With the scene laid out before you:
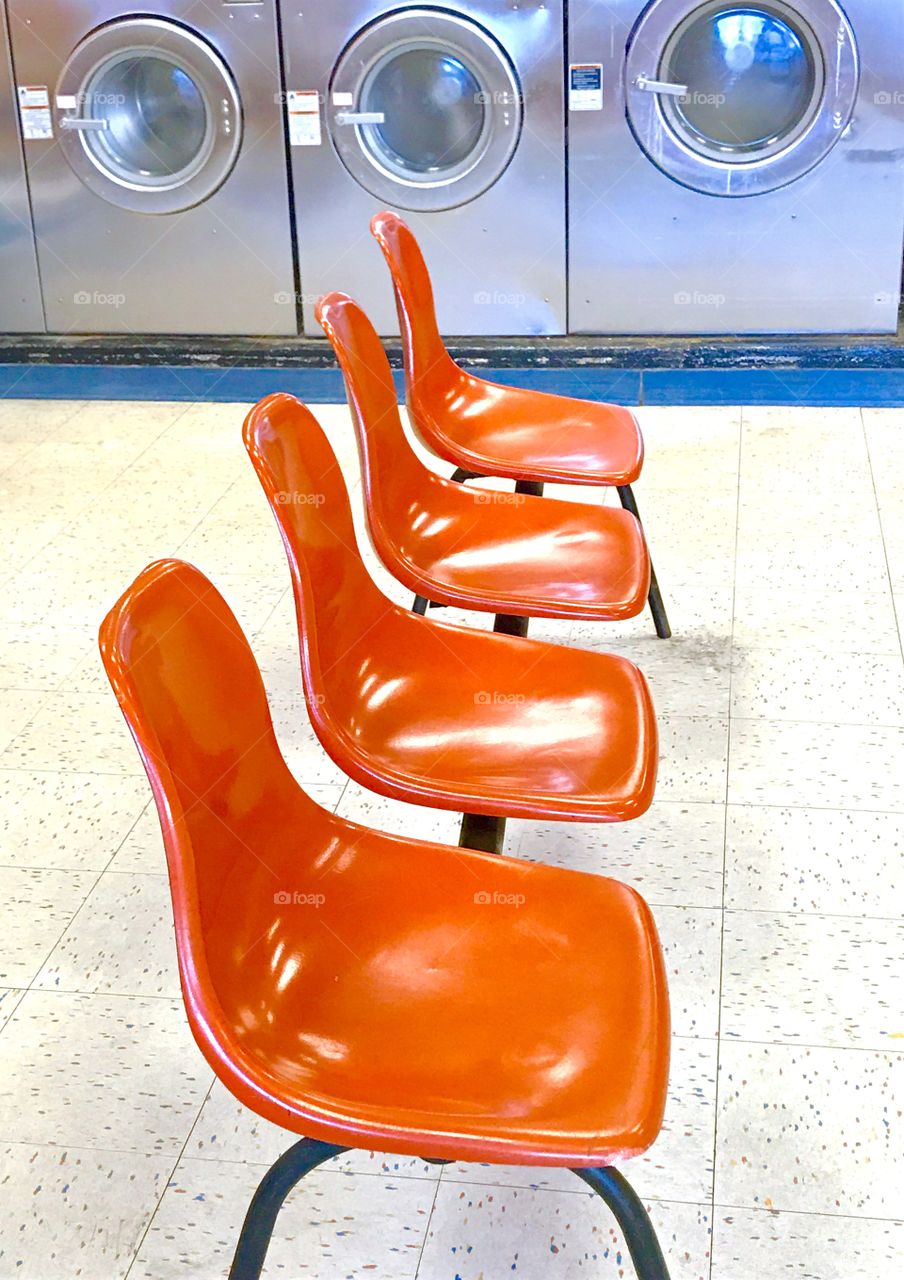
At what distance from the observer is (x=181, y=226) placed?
15.7 ft

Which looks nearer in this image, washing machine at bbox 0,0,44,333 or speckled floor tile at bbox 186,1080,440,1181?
speckled floor tile at bbox 186,1080,440,1181

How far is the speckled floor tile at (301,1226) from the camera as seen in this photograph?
5.56 feet

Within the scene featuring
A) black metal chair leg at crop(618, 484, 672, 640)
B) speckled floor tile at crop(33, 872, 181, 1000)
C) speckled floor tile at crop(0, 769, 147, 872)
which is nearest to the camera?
speckled floor tile at crop(33, 872, 181, 1000)

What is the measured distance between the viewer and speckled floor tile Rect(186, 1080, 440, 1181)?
182 cm

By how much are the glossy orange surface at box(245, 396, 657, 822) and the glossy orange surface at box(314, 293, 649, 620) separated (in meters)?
0.22

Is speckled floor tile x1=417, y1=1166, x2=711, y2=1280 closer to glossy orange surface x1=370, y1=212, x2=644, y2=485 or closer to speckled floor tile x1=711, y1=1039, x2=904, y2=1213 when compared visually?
speckled floor tile x1=711, y1=1039, x2=904, y2=1213

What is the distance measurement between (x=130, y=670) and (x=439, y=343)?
75.3 inches

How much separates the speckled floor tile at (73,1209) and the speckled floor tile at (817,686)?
1.47 metres

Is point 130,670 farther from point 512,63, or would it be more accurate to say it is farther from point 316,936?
point 512,63

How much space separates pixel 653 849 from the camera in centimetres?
241

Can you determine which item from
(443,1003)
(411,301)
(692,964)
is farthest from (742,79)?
(443,1003)

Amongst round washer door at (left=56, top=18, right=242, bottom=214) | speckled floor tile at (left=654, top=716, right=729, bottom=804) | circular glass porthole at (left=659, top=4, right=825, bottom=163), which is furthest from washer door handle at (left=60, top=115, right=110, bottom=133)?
speckled floor tile at (left=654, top=716, right=729, bottom=804)

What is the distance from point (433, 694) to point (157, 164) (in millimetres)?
3404

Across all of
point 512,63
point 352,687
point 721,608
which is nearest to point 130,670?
point 352,687
